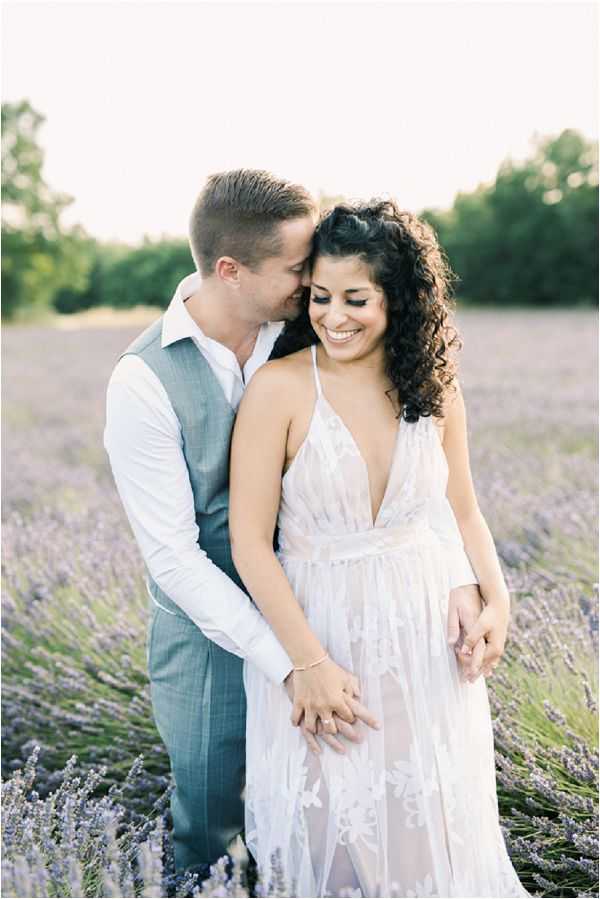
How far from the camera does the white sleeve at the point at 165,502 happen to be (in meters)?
1.86

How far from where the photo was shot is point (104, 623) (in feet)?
9.84

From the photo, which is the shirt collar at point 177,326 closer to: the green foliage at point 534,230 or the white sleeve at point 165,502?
the white sleeve at point 165,502

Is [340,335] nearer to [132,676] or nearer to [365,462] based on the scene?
[365,462]

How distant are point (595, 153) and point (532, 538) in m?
26.2

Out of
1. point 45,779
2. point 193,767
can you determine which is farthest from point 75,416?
point 193,767

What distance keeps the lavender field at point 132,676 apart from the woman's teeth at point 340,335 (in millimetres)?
962

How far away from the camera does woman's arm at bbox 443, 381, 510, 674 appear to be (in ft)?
6.37

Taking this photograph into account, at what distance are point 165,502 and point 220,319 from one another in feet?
1.37

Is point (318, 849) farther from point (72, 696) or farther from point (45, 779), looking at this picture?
point (72, 696)

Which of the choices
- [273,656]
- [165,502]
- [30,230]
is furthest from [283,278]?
[30,230]

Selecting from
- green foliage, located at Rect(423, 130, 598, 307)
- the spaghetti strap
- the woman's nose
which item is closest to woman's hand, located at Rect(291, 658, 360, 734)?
the spaghetti strap

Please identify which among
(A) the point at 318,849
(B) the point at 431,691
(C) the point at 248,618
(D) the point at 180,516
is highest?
(D) the point at 180,516

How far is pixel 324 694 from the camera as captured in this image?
70.2 inches

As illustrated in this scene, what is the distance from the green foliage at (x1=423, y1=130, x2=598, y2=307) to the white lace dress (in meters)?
24.7
